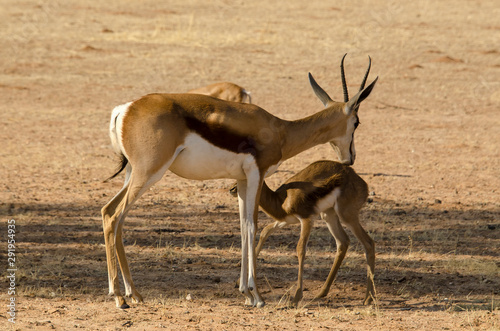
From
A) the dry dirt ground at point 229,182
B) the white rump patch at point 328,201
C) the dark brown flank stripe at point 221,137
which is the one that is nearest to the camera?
the dark brown flank stripe at point 221,137

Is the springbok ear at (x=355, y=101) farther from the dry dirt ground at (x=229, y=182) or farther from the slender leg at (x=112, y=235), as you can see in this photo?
the slender leg at (x=112, y=235)

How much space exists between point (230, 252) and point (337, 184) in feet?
5.06

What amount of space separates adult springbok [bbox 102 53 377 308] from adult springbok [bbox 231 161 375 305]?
1.84ft

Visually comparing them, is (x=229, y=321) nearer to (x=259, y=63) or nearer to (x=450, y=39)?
(x=259, y=63)

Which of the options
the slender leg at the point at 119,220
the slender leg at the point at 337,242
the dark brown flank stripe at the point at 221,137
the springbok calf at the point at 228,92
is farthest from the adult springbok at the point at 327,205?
the springbok calf at the point at 228,92

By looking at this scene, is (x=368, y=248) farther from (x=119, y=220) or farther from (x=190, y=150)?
(x=119, y=220)

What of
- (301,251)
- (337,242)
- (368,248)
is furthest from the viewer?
(337,242)

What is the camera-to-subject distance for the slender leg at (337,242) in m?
6.85

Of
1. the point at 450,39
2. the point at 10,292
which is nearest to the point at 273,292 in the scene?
the point at 10,292

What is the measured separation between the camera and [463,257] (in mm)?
7980

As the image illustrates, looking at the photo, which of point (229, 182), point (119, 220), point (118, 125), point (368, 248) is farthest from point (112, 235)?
point (229, 182)

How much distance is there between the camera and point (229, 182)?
10867 millimetres

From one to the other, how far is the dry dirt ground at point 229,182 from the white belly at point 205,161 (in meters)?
1.09

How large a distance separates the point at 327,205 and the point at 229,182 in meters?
4.06
